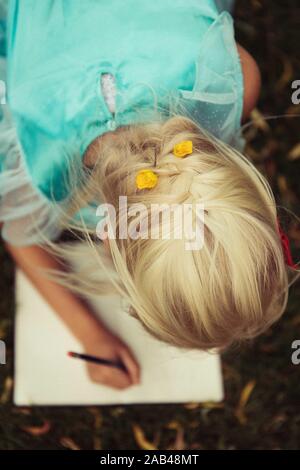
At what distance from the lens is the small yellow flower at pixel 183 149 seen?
21.0 inches

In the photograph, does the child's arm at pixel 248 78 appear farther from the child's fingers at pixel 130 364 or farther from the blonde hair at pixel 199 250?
the child's fingers at pixel 130 364

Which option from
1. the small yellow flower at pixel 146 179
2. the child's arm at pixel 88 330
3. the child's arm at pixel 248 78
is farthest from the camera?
the child's arm at pixel 88 330

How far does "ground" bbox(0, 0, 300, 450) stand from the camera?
896mm

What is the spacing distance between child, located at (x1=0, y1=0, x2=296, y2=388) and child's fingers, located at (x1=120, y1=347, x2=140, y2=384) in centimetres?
14

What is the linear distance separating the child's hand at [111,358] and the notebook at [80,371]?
0.01 meters

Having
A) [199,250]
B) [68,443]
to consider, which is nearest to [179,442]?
[68,443]

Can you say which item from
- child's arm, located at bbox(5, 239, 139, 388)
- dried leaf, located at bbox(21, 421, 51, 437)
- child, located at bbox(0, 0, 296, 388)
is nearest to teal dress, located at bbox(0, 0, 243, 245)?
child, located at bbox(0, 0, 296, 388)

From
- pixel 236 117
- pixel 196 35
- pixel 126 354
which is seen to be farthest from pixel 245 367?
pixel 196 35

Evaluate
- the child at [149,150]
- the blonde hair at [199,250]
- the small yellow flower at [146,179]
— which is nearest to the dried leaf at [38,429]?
the child at [149,150]

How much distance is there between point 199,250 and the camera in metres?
0.52

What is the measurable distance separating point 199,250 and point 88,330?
15.2 inches

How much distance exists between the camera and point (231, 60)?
2.18 ft

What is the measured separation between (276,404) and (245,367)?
0.25ft

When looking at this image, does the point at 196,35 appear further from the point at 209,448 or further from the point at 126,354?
the point at 209,448
